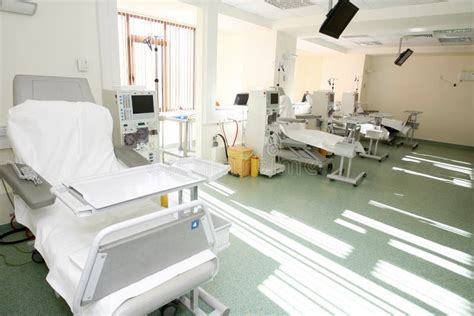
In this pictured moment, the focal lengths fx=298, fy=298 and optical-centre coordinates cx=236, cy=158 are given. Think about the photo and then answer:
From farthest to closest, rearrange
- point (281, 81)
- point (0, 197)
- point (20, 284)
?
1. point (281, 81)
2. point (0, 197)
3. point (20, 284)

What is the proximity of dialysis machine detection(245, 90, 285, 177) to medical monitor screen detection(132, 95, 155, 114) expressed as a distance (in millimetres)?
1949

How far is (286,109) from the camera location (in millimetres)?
5180

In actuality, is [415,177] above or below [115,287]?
below

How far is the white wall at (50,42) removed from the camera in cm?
253

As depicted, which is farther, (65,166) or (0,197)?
(0,197)

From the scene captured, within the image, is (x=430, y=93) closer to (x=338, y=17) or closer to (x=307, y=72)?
(x=307, y=72)

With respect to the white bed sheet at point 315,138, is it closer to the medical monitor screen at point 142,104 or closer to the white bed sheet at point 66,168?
the medical monitor screen at point 142,104

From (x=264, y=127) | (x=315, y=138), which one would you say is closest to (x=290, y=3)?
(x=264, y=127)

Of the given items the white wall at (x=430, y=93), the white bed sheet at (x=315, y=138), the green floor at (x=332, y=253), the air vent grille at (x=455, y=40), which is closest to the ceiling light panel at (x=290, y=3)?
the white bed sheet at (x=315, y=138)

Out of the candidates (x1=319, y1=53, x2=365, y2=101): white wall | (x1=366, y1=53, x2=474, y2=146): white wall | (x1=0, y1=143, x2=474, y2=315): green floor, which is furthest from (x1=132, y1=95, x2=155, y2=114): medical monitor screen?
(x1=366, y1=53, x2=474, y2=146): white wall

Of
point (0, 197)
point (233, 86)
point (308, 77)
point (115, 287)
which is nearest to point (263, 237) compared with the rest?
point (115, 287)

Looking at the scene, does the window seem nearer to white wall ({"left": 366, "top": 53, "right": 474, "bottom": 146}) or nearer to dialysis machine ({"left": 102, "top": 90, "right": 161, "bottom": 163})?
dialysis machine ({"left": 102, "top": 90, "right": 161, "bottom": 163})

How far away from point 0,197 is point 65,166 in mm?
943

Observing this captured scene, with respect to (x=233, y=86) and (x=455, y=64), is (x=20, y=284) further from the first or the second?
(x=455, y=64)
